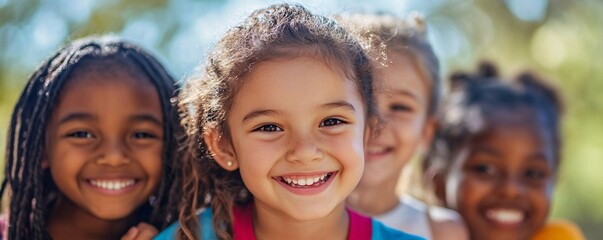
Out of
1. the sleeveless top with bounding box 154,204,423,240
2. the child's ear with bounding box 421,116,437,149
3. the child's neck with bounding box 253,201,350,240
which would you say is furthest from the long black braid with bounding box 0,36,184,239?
the child's ear with bounding box 421,116,437,149

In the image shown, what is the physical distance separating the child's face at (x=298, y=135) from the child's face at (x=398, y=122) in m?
0.78

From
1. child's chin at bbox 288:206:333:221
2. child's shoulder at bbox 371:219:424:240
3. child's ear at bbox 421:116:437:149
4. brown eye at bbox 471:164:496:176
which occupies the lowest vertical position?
child's shoulder at bbox 371:219:424:240

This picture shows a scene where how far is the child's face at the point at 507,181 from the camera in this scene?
3418 millimetres

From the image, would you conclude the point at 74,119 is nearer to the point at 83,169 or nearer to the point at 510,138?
the point at 83,169

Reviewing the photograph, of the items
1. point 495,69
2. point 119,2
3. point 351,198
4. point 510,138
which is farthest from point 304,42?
point 119,2

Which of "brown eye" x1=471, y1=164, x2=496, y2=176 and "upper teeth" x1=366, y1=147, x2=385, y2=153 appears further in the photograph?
"brown eye" x1=471, y1=164, x2=496, y2=176

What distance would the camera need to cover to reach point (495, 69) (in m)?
3.99

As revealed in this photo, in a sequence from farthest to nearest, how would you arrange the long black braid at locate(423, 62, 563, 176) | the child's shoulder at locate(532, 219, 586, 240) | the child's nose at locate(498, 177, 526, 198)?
1. the long black braid at locate(423, 62, 563, 176)
2. the child's shoulder at locate(532, 219, 586, 240)
3. the child's nose at locate(498, 177, 526, 198)

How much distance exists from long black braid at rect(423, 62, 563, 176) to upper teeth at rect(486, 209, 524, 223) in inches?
13.2

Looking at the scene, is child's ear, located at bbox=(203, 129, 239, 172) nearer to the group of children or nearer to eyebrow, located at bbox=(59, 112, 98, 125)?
the group of children

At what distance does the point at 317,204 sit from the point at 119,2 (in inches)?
136

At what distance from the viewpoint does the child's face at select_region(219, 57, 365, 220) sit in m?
2.21

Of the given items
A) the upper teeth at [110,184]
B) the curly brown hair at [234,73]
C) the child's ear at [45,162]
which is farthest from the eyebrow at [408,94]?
the child's ear at [45,162]

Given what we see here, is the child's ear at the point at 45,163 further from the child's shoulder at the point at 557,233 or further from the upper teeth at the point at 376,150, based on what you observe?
the child's shoulder at the point at 557,233
